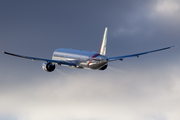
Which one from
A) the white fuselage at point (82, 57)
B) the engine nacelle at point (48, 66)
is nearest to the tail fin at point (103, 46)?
the white fuselage at point (82, 57)

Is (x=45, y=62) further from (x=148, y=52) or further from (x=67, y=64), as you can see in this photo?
(x=148, y=52)

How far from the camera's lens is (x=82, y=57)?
110688mm

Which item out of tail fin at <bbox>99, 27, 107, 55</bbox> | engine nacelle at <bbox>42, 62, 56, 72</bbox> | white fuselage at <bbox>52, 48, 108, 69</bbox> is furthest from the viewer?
tail fin at <bbox>99, 27, 107, 55</bbox>

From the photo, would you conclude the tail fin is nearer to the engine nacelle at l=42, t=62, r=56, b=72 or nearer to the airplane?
the airplane

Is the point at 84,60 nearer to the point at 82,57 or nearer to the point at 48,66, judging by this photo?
the point at 82,57

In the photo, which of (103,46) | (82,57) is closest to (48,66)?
(82,57)

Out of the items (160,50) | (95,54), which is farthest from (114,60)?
(160,50)

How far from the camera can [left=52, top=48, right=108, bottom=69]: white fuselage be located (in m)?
107

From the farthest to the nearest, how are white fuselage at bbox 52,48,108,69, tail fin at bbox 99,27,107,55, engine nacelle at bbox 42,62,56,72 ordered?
tail fin at bbox 99,27,107,55 → engine nacelle at bbox 42,62,56,72 → white fuselage at bbox 52,48,108,69

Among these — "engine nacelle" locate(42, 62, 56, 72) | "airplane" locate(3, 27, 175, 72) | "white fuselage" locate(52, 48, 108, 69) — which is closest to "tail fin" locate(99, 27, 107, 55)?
"airplane" locate(3, 27, 175, 72)

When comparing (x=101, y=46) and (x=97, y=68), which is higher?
(x=101, y=46)

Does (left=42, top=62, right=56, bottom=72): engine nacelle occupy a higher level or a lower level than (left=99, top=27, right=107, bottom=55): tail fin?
lower

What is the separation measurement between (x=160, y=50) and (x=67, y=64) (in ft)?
79.6

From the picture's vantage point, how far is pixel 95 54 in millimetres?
109188
